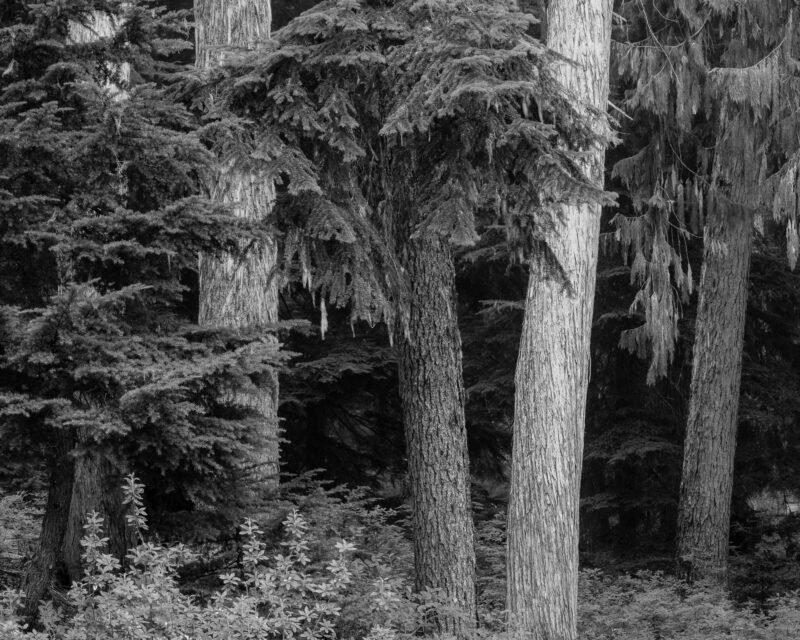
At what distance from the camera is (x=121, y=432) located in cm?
528

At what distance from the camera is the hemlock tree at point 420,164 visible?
577cm

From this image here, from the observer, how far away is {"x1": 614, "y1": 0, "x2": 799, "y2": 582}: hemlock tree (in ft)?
36.9

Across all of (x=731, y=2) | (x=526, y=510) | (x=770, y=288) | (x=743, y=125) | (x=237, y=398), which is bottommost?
(x=526, y=510)

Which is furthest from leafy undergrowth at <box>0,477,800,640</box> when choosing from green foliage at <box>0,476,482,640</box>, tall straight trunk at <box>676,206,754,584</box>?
tall straight trunk at <box>676,206,754,584</box>

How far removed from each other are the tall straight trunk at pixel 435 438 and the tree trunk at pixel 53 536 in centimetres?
224

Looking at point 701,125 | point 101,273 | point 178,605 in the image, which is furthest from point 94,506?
point 701,125

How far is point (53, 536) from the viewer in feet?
21.0

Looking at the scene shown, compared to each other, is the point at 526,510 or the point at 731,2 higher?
the point at 731,2

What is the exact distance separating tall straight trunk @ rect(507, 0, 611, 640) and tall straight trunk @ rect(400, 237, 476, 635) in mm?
1334

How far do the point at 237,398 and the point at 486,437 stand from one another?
18.9 feet

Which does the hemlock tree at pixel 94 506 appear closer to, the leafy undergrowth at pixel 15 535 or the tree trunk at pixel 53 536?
the tree trunk at pixel 53 536

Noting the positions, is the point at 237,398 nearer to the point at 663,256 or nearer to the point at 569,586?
the point at 569,586

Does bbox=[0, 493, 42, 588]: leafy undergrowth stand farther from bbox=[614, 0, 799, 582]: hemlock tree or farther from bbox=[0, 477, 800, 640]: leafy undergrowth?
bbox=[614, 0, 799, 582]: hemlock tree

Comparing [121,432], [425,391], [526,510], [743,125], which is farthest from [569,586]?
[743,125]
